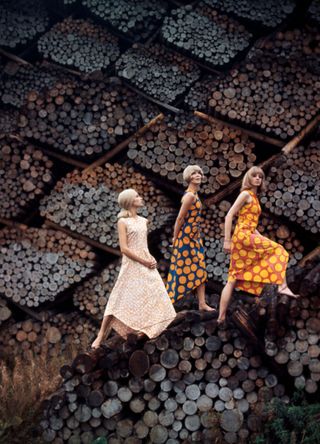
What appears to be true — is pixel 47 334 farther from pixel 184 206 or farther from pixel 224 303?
pixel 224 303

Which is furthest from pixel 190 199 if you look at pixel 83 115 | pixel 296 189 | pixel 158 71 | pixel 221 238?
pixel 158 71

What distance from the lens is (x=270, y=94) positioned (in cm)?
841

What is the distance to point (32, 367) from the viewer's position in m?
7.20

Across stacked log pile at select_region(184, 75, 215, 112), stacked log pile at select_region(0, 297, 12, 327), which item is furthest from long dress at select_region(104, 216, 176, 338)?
stacked log pile at select_region(184, 75, 215, 112)

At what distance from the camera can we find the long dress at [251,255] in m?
6.03

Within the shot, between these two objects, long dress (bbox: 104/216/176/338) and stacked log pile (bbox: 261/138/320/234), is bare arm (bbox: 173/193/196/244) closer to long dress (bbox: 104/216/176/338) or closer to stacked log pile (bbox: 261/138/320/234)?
long dress (bbox: 104/216/176/338)

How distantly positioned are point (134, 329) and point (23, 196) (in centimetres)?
325

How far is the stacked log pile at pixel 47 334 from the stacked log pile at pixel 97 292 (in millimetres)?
164

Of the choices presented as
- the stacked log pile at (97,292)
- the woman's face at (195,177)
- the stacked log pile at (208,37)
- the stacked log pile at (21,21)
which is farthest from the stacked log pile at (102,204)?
the stacked log pile at (21,21)

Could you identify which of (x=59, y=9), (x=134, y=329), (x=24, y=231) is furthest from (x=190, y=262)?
(x=59, y=9)

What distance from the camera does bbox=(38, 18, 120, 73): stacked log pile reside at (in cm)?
931

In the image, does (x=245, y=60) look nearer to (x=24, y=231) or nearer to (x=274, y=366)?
(x=24, y=231)

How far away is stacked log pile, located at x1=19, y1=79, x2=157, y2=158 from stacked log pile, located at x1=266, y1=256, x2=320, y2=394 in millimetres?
3798

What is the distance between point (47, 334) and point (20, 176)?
204 centimetres
